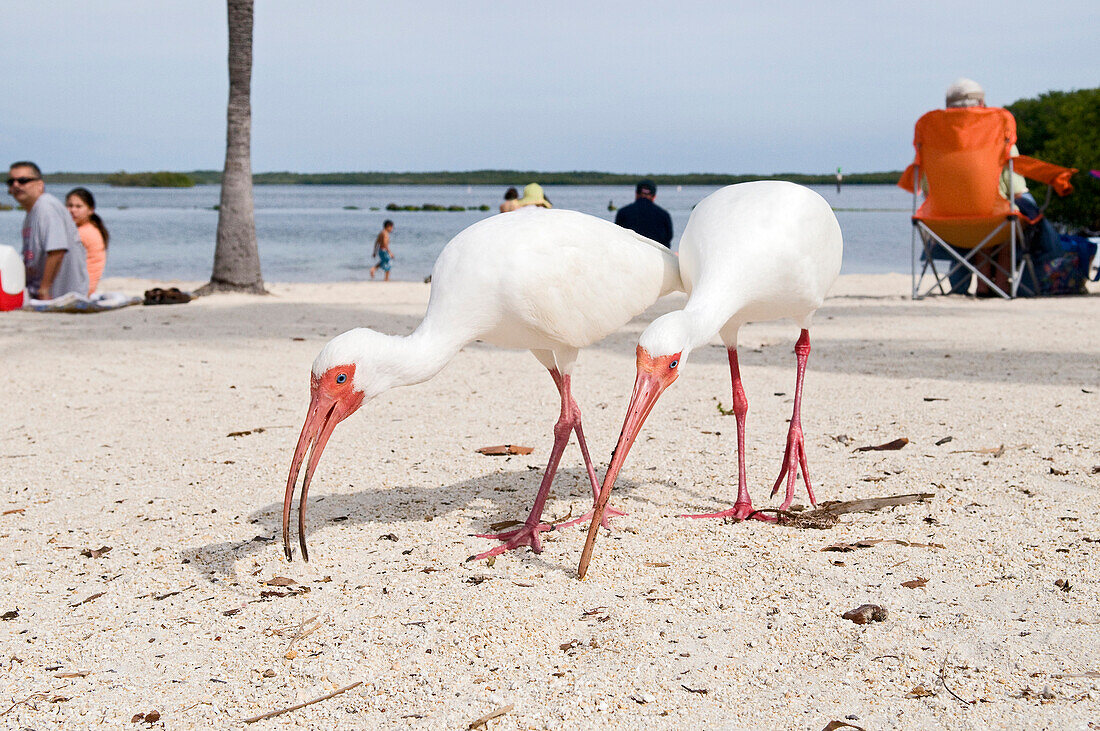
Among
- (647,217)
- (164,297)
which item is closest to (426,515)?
(647,217)

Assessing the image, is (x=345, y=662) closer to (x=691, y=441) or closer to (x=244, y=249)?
(x=691, y=441)

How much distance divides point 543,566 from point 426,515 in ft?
2.71

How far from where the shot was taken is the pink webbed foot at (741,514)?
4176 millimetres

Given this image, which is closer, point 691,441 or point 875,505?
point 875,505

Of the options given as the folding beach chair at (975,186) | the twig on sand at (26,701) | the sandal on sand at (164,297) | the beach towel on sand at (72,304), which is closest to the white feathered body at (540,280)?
the twig on sand at (26,701)

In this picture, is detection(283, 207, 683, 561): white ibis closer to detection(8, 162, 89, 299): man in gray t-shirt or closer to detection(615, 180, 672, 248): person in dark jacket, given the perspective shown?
detection(615, 180, 672, 248): person in dark jacket

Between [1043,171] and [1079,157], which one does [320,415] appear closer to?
[1043,171]

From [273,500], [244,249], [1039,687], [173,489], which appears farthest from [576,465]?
[244,249]

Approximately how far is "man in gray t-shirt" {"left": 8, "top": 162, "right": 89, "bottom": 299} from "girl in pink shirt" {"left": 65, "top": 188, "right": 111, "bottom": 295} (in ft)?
2.60

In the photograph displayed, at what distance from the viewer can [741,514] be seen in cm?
419

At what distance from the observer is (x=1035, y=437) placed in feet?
16.9

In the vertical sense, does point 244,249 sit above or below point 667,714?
above

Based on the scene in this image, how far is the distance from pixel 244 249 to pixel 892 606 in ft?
40.3

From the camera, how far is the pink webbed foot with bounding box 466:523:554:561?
3.84 meters
